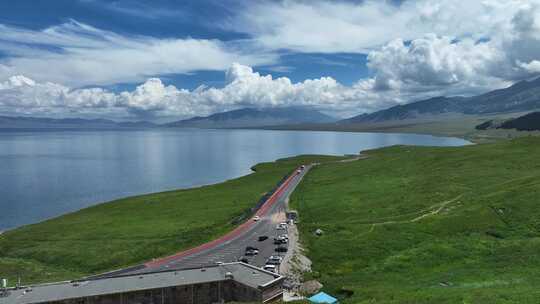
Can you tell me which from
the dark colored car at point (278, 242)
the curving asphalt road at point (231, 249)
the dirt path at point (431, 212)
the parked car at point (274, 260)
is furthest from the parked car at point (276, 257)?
the dirt path at point (431, 212)

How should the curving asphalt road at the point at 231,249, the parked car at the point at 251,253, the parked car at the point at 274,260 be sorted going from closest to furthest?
the parked car at the point at 274,260
the curving asphalt road at the point at 231,249
the parked car at the point at 251,253

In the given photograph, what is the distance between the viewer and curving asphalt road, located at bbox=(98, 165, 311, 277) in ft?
203

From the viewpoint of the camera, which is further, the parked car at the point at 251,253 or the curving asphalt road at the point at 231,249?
the parked car at the point at 251,253

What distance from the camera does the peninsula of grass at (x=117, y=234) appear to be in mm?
68938

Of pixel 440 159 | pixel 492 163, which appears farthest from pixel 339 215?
pixel 440 159

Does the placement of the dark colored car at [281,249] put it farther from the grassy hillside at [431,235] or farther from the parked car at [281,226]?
the parked car at [281,226]

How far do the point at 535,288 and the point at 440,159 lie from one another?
407ft

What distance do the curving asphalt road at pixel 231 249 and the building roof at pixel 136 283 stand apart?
949 cm

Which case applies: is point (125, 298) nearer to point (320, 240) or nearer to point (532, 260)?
point (320, 240)

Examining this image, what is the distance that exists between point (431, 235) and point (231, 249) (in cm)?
3445

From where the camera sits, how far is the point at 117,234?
87062 mm

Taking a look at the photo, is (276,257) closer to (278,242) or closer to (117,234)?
(278,242)

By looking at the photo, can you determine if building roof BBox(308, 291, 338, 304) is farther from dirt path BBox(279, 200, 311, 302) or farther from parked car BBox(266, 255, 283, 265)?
parked car BBox(266, 255, 283, 265)

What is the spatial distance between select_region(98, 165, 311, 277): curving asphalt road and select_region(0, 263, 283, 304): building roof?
9.49 metres
